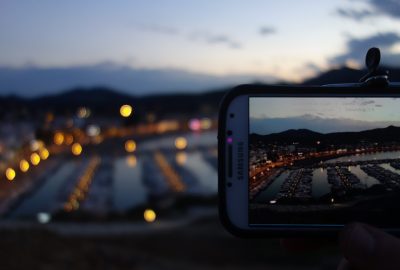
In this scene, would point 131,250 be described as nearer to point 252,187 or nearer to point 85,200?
point 252,187

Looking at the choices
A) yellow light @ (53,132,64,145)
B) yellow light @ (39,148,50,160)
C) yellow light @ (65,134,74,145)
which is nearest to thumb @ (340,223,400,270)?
yellow light @ (39,148,50,160)

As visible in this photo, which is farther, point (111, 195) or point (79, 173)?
point (79, 173)

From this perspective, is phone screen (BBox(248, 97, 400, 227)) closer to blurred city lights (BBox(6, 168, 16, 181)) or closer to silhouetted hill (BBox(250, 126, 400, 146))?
silhouetted hill (BBox(250, 126, 400, 146))

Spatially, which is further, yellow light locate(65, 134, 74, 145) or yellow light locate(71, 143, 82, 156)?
yellow light locate(65, 134, 74, 145)

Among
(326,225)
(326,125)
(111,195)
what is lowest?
(111,195)

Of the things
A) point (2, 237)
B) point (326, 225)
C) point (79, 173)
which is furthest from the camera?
point (79, 173)

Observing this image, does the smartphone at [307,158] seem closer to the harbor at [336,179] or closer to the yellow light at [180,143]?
the harbor at [336,179]

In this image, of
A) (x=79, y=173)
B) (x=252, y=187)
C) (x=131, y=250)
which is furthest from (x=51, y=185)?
(x=252, y=187)

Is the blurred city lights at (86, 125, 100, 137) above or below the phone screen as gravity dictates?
above
